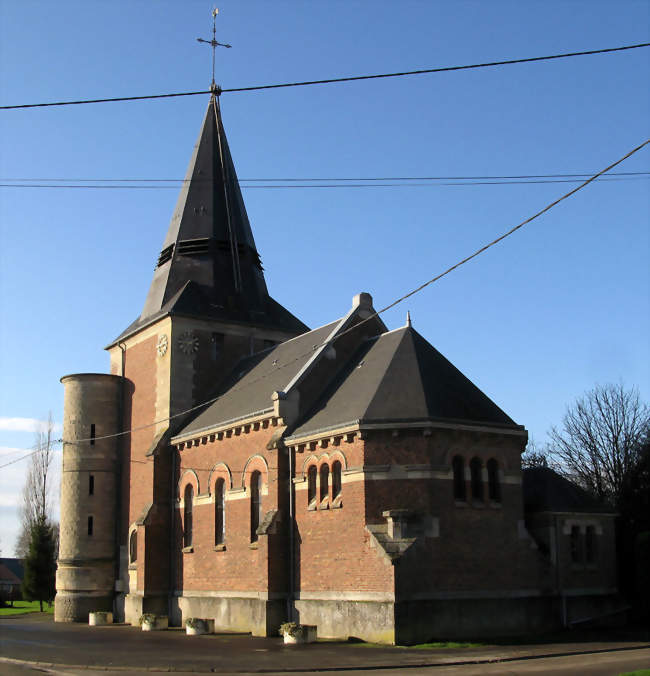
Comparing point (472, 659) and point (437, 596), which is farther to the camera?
point (437, 596)

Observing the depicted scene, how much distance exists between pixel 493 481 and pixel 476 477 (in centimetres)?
67

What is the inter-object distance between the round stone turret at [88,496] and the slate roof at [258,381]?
19.5 ft

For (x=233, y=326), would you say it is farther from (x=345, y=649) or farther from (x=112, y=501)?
(x=345, y=649)

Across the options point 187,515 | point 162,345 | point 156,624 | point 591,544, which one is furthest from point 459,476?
point 162,345

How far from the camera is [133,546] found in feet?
127

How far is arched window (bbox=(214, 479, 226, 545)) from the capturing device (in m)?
32.9

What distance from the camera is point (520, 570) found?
89.8 ft

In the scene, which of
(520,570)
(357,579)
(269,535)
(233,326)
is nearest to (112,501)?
(233,326)

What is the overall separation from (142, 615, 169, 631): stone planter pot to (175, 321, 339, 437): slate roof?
706 centimetres

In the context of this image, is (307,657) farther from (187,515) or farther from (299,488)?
(187,515)

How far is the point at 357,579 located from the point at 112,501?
1793 cm

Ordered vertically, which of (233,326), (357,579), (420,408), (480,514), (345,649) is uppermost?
(233,326)

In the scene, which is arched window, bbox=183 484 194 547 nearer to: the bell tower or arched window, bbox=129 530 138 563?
the bell tower

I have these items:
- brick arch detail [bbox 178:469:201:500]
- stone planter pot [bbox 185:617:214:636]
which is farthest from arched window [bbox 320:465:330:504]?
brick arch detail [bbox 178:469:201:500]
